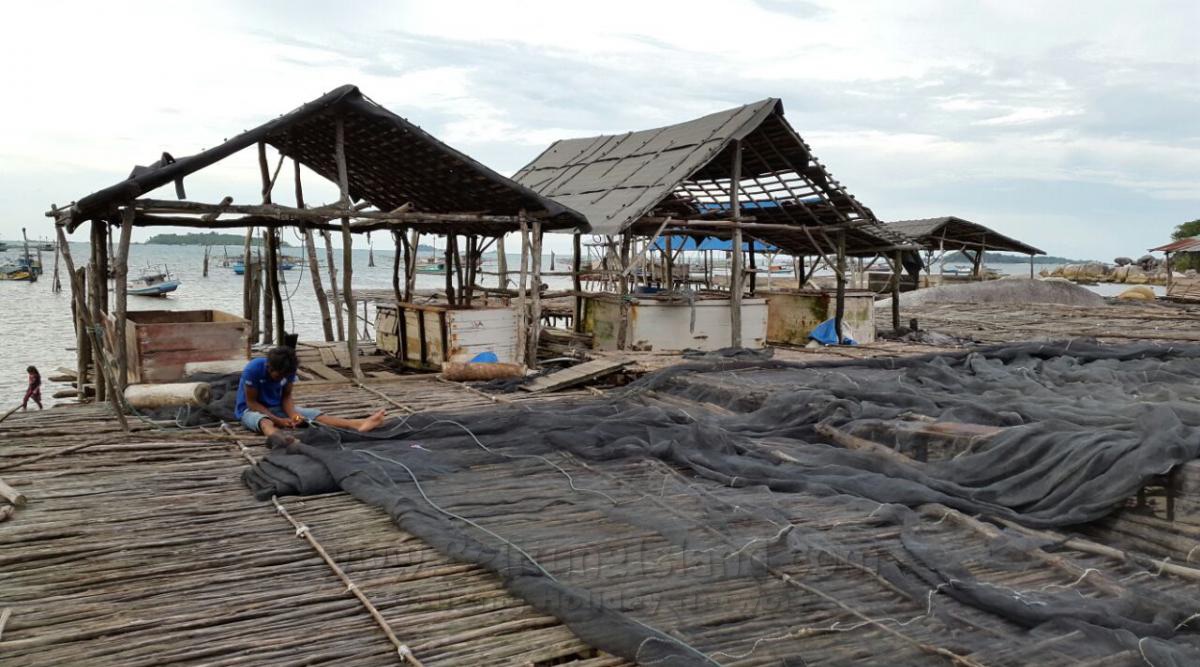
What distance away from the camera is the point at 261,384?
22.2 ft

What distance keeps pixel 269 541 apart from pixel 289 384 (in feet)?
8.68

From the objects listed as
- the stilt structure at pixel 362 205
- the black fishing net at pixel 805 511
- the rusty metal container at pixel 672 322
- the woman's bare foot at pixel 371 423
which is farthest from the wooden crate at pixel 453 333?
the woman's bare foot at pixel 371 423

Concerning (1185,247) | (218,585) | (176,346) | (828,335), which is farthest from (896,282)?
(1185,247)

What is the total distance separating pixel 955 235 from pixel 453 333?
2235 cm

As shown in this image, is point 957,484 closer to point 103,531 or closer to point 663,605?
point 663,605

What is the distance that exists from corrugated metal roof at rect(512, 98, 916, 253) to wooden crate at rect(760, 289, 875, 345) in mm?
1044

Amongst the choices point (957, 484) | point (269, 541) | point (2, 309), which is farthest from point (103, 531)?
point (2, 309)

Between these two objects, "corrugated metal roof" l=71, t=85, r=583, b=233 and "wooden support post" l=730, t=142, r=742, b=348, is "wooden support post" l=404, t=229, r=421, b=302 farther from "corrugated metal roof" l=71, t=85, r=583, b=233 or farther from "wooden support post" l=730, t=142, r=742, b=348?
"wooden support post" l=730, t=142, r=742, b=348

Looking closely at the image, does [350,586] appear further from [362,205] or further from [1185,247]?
[1185,247]

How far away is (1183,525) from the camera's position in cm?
453

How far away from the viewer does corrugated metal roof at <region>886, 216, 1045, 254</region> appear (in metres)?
26.1

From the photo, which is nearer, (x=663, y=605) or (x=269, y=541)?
(x=663, y=605)

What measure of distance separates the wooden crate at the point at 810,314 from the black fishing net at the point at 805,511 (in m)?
7.58

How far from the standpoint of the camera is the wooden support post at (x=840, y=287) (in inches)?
570
